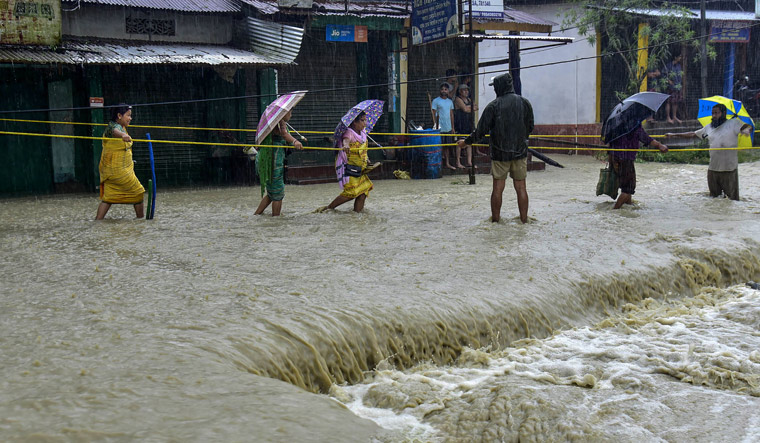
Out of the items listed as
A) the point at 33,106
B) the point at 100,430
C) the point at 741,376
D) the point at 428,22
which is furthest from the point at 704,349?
the point at 33,106

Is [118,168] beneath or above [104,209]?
above

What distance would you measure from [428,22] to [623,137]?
19.2 feet

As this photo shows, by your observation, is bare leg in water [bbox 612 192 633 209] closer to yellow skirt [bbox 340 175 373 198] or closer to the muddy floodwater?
the muddy floodwater

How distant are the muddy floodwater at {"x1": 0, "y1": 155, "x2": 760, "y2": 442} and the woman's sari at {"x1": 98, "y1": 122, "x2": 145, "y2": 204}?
0.45 metres

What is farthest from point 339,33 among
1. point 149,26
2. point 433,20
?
point 149,26

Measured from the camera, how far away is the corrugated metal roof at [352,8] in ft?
44.2

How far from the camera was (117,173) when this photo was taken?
8.48 m

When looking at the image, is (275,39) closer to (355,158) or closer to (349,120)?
(349,120)

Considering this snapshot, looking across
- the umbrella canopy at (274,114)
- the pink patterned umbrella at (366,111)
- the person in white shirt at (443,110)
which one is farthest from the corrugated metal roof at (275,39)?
the umbrella canopy at (274,114)

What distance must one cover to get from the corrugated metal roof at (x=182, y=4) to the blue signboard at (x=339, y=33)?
1.85 metres

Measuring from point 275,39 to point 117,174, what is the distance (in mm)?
5686

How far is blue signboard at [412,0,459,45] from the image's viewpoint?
43.9 ft

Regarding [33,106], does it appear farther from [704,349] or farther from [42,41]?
[704,349]

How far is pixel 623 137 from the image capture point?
943 cm
